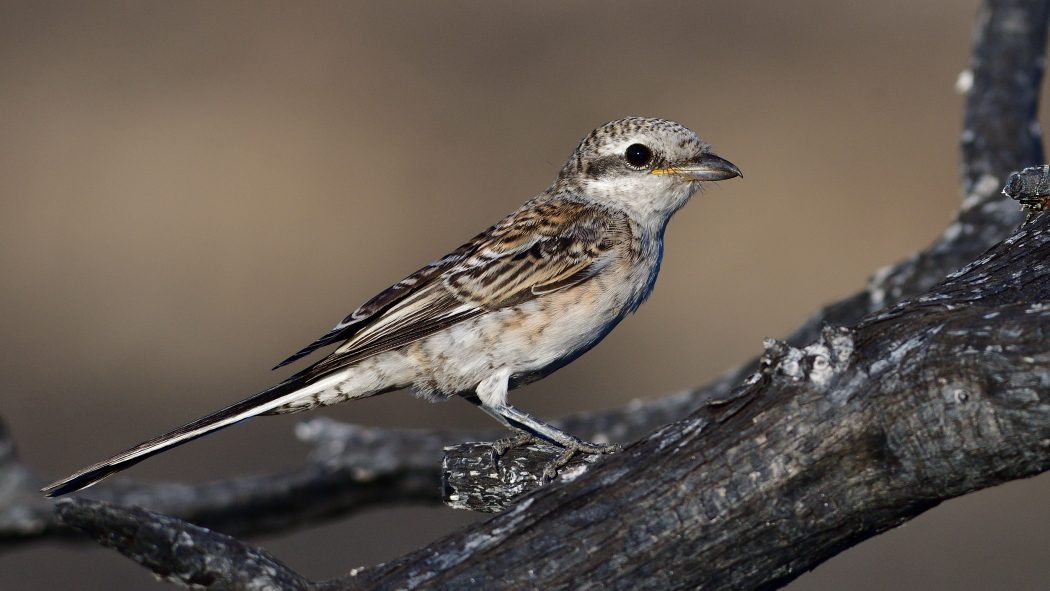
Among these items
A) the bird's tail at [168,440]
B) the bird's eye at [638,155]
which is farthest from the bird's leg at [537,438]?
the bird's eye at [638,155]

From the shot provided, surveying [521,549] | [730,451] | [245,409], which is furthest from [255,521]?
[730,451]

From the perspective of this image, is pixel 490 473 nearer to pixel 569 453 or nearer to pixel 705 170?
pixel 569 453

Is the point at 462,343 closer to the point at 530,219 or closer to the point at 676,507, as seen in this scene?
the point at 530,219

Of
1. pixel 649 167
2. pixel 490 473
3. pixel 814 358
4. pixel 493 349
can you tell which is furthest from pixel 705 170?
pixel 814 358

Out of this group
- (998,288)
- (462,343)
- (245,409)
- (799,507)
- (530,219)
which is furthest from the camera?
(530,219)

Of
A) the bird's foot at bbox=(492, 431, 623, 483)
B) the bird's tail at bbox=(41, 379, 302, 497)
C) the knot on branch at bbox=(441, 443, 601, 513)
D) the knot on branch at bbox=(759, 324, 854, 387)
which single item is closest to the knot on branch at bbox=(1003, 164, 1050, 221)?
the knot on branch at bbox=(759, 324, 854, 387)

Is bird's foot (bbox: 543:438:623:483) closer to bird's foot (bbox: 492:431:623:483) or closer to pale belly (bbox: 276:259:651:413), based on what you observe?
bird's foot (bbox: 492:431:623:483)
